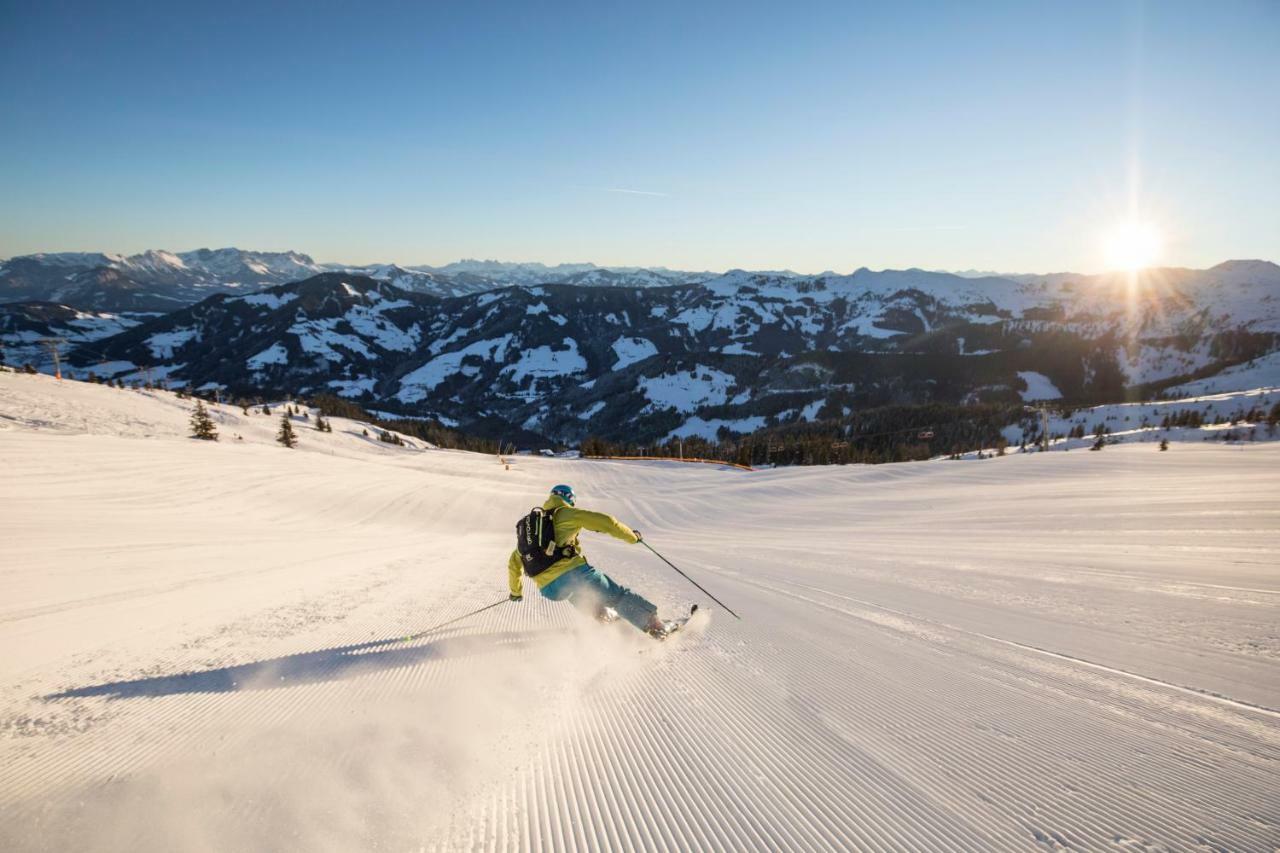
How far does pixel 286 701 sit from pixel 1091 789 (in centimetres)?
595


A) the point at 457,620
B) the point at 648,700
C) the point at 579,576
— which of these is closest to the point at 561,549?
the point at 579,576

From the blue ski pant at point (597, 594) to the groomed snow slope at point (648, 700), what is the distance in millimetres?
386

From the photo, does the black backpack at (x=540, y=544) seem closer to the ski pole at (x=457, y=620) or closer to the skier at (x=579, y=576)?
the skier at (x=579, y=576)

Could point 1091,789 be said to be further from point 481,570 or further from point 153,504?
point 153,504

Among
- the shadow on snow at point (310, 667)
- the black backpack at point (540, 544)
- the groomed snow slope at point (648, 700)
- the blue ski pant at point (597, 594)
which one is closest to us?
the groomed snow slope at point (648, 700)

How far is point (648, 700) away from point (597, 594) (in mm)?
1708

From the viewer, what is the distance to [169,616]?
20.9 ft

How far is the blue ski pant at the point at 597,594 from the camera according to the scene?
5.96 metres

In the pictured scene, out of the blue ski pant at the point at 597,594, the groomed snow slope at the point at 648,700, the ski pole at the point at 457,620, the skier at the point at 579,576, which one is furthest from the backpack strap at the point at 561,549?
the ski pole at the point at 457,620

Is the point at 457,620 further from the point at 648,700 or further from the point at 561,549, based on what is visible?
the point at 648,700

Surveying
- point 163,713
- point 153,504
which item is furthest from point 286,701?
point 153,504

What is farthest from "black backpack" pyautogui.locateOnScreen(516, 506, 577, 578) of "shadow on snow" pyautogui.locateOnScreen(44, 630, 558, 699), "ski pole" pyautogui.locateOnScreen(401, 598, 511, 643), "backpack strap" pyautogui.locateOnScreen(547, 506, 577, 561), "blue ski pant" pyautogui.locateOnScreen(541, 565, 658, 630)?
"ski pole" pyautogui.locateOnScreen(401, 598, 511, 643)

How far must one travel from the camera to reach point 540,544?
6113 mm

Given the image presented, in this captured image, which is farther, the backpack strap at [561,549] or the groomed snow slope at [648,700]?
the backpack strap at [561,549]
